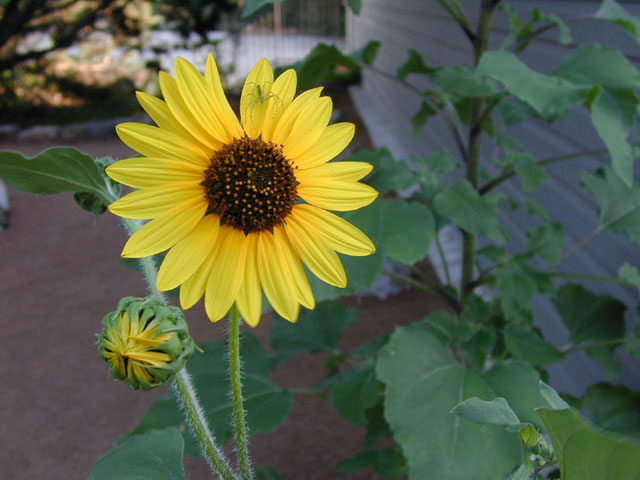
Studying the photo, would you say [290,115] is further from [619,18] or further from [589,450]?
[619,18]

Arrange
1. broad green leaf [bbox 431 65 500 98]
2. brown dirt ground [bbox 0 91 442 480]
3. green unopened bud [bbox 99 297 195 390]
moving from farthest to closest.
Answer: brown dirt ground [bbox 0 91 442 480], broad green leaf [bbox 431 65 500 98], green unopened bud [bbox 99 297 195 390]

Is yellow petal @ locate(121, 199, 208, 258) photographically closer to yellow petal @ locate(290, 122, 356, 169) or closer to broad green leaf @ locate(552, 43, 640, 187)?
yellow petal @ locate(290, 122, 356, 169)

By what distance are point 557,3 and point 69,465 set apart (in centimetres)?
264

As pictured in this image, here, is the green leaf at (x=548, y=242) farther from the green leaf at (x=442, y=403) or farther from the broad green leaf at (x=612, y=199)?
the green leaf at (x=442, y=403)

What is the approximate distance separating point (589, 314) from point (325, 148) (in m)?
1.29

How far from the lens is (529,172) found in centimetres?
151

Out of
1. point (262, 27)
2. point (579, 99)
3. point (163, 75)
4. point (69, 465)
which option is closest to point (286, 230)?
point (163, 75)

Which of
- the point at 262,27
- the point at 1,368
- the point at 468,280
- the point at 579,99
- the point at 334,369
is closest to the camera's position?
the point at 579,99

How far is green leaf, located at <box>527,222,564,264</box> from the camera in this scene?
156 centimetres

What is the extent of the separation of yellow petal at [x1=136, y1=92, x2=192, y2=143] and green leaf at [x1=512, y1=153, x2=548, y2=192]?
0.98m

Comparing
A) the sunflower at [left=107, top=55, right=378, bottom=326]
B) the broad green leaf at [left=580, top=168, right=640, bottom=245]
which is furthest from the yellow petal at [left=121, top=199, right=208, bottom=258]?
the broad green leaf at [left=580, top=168, right=640, bottom=245]

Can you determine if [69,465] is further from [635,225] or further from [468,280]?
[635,225]

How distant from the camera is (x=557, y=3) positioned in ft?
8.25

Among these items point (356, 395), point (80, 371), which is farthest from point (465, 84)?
point (80, 371)
